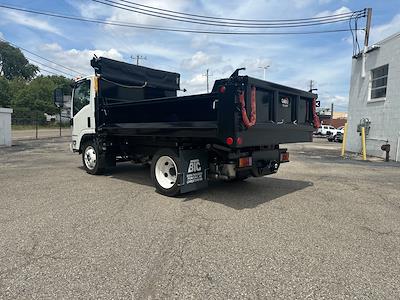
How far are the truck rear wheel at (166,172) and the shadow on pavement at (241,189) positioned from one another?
306 millimetres

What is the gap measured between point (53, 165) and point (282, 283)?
32.0ft

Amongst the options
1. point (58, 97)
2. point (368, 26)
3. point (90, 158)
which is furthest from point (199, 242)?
point (368, 26)

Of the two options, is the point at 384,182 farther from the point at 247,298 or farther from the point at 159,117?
the point at 247,298

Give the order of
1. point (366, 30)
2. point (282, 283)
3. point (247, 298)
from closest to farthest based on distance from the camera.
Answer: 1. point (247, 298)
2. point (282, 283)
3. point (366, 30)

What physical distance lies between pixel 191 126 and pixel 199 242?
240 cm

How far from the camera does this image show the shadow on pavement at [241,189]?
634cm

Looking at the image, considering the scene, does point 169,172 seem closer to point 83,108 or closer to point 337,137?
point 83,108

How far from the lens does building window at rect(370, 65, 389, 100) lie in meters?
15.2

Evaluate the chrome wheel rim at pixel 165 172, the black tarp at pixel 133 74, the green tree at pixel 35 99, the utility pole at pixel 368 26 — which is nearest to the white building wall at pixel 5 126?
the black tarp at pixel 133 74

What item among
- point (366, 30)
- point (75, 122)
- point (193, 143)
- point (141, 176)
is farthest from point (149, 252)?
point (366, 30)

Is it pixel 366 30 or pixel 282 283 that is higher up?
pixel 366 30

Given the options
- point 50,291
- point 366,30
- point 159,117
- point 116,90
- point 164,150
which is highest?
point 366,30

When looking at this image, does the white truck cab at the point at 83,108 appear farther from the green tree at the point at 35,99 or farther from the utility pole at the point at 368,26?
the green tree at the point at 35,99

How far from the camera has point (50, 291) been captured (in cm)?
296
